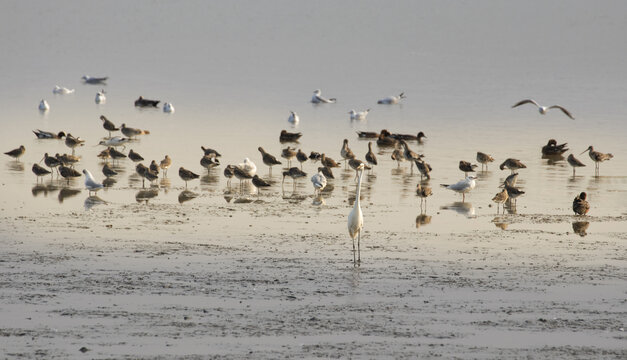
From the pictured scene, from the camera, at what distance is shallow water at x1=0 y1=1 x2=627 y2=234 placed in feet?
65.9

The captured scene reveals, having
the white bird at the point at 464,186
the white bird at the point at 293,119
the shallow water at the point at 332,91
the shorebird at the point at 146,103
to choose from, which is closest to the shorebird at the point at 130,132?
the shallow water at the point at 332,91

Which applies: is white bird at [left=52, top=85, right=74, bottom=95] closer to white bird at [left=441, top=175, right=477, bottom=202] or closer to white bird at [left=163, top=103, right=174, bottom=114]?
white bird at [left=163, top=103, right=174, bottom=114]

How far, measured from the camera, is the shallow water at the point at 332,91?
65.9ft

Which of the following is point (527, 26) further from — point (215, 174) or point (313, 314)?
point (313, 314)

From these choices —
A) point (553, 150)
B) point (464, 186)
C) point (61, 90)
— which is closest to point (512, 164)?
point (464, 186)

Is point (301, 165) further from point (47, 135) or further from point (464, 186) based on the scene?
point (47, 135)

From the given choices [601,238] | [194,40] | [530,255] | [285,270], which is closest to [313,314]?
[285,270]

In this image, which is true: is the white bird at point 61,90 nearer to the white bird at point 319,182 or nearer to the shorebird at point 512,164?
the shorebird at point 512,164

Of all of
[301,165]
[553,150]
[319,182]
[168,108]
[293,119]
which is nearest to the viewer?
[319,182]

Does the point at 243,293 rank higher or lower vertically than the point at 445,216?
lower

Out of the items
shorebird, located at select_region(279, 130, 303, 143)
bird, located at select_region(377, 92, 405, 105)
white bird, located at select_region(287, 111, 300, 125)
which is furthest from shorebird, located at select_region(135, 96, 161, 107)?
shorebird, located at select_region(279, 130, 303, 143)

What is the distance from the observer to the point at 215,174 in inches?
896

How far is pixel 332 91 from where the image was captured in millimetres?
51031

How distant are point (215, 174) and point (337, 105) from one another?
73.1 ft
